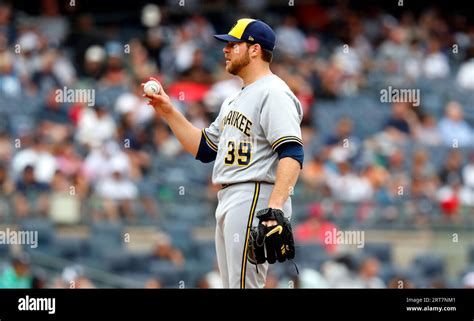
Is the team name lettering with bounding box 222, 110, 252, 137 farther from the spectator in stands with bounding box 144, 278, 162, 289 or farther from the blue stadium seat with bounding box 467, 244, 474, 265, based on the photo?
the blue stadium seat with bounding box 467, 244, 474, 265

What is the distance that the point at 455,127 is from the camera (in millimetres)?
11883

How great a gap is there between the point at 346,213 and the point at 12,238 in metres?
2.89

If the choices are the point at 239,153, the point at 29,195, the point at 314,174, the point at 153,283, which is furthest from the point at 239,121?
the point at 314,174

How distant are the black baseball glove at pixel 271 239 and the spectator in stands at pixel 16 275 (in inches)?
168

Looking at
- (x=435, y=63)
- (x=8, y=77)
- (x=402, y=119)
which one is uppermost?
(x=435, y=63)

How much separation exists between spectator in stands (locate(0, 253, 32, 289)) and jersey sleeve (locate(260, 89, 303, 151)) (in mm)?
4262

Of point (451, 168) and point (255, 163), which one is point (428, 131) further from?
point (255, 163)

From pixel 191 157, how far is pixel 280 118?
19.7ft

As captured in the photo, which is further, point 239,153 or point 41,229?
point 41,229

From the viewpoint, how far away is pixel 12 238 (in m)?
9.44

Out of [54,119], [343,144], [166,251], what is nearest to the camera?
[166,251]

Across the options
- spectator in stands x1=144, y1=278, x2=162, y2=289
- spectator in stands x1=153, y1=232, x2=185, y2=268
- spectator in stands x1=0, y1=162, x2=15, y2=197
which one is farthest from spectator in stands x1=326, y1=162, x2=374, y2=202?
spectator in stands x1=0, y1=162, x2=15, y2=197

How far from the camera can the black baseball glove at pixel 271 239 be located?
4.55 metres
